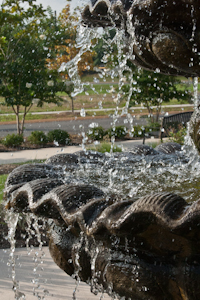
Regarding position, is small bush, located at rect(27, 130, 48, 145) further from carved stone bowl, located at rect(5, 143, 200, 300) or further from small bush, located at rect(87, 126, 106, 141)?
carved stone bowl, located at rect(5, 143, 200, 300)

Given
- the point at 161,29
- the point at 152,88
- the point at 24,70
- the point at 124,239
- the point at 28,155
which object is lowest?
the point at 28,155

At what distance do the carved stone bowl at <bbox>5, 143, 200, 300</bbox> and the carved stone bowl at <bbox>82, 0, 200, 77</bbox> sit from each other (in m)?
0.92

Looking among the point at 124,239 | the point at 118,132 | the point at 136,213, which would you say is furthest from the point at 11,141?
the point at 136,213

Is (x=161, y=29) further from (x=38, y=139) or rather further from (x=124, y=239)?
(x=38, y=139)

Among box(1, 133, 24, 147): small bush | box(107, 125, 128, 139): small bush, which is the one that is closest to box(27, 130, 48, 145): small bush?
box(1, 133, 24, 147): small bush

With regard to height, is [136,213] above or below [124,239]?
above

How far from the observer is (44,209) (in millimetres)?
2285

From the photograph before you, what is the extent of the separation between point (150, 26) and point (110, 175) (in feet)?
5.32

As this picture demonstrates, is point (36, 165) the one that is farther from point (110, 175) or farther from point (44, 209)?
point (44, 209)

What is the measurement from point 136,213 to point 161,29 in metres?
1.13

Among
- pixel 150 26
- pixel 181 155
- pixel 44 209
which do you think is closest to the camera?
pixel 150 26

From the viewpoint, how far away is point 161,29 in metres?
2.13

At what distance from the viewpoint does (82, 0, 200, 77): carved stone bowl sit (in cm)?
199

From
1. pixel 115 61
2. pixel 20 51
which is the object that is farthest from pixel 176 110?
pixel 20 51
